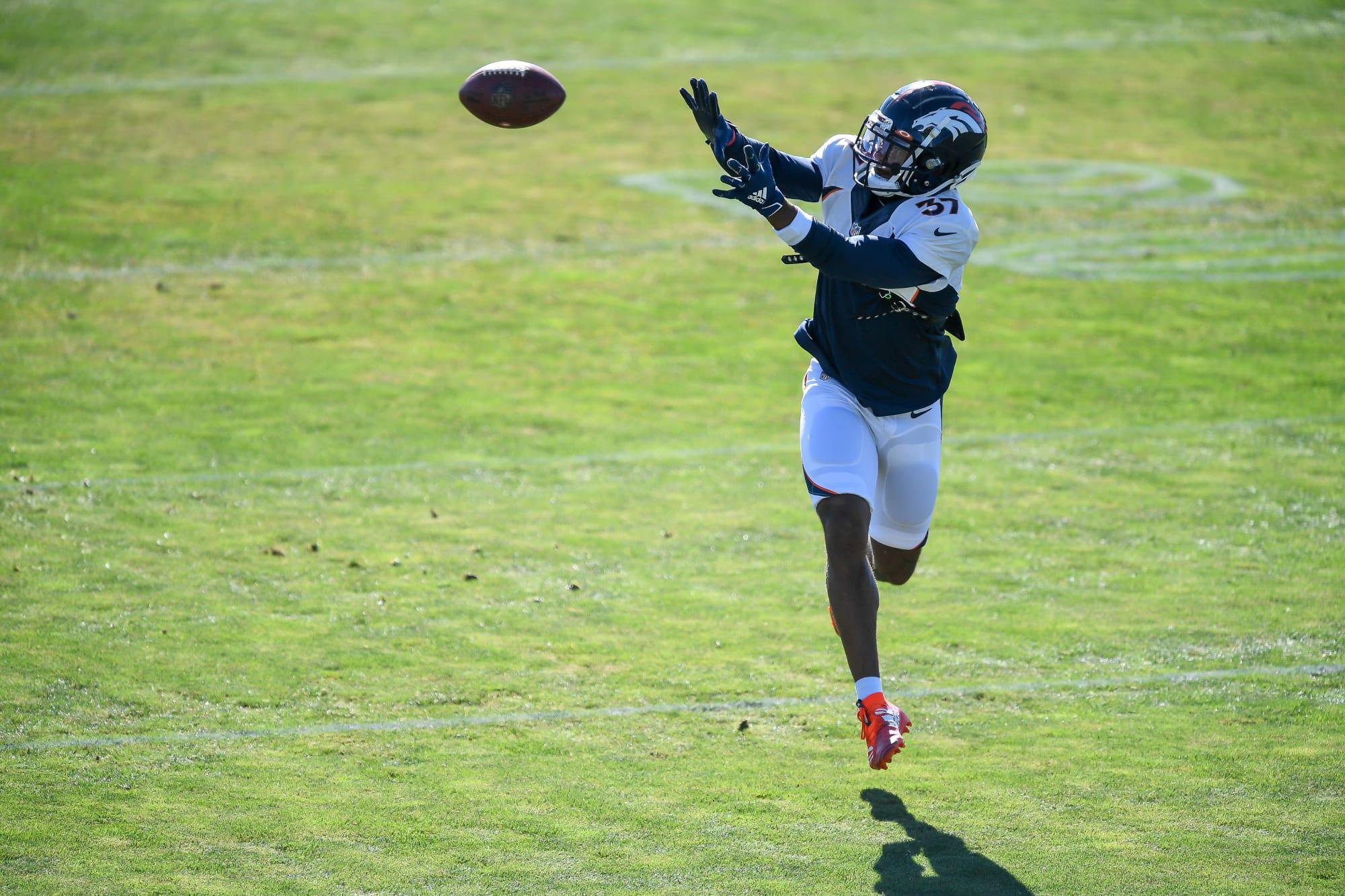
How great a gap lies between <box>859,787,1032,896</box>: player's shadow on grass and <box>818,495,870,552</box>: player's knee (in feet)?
3.04

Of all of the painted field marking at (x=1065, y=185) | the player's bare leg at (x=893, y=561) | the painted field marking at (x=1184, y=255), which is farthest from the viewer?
the painted field marking at (x=1065, y=185)

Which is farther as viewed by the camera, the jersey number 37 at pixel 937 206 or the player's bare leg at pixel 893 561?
the player's bare leg at pixel 893 561

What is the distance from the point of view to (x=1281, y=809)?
16.6 ft

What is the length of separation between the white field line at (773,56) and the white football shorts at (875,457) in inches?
560

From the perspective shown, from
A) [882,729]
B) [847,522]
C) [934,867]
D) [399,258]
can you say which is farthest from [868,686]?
[399,258]

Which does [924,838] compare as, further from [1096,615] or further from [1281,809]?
[1096,615]

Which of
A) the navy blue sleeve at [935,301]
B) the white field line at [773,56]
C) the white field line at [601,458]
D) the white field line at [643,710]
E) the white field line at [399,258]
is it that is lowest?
the white field line at [773,56]

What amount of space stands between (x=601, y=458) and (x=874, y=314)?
349 cm

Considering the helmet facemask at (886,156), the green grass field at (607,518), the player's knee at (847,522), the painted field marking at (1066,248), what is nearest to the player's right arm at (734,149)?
the helmet facemask at (886,156)

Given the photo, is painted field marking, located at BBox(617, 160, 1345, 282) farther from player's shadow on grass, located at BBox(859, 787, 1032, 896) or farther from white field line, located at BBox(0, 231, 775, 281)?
player's shadow on grass, located at BBox(859, 787, 1032, 896)

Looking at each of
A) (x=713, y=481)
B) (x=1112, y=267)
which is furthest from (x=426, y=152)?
(x=713, y=481)

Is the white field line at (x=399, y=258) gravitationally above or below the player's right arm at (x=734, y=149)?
below

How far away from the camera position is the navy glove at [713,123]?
17.4 ft

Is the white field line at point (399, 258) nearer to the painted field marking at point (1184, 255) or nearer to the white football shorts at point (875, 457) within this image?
the painted field marking at point (1184, 255)
